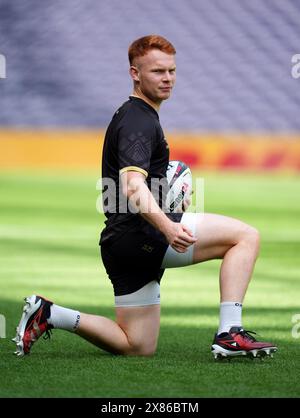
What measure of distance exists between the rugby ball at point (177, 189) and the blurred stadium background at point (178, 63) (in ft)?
78.6

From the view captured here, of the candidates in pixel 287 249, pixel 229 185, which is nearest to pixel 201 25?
pixel 229 185

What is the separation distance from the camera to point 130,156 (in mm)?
5191

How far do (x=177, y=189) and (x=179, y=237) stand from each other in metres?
0.79

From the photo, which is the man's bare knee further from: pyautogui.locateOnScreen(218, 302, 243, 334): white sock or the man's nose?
the man's nose

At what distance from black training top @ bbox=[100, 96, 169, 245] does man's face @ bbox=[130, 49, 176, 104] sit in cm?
9

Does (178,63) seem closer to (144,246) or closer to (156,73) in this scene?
(156,73)

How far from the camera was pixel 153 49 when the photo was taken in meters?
5.41

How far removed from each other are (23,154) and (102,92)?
221 inches

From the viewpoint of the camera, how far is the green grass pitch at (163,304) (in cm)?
466

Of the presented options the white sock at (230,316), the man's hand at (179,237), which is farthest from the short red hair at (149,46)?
the white sock at (230,316)

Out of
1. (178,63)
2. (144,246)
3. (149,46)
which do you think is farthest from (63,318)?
(178,63)

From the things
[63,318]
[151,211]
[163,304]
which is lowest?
[163,304]

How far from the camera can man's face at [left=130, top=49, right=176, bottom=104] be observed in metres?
5.39

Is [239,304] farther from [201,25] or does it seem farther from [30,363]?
[201,25]
